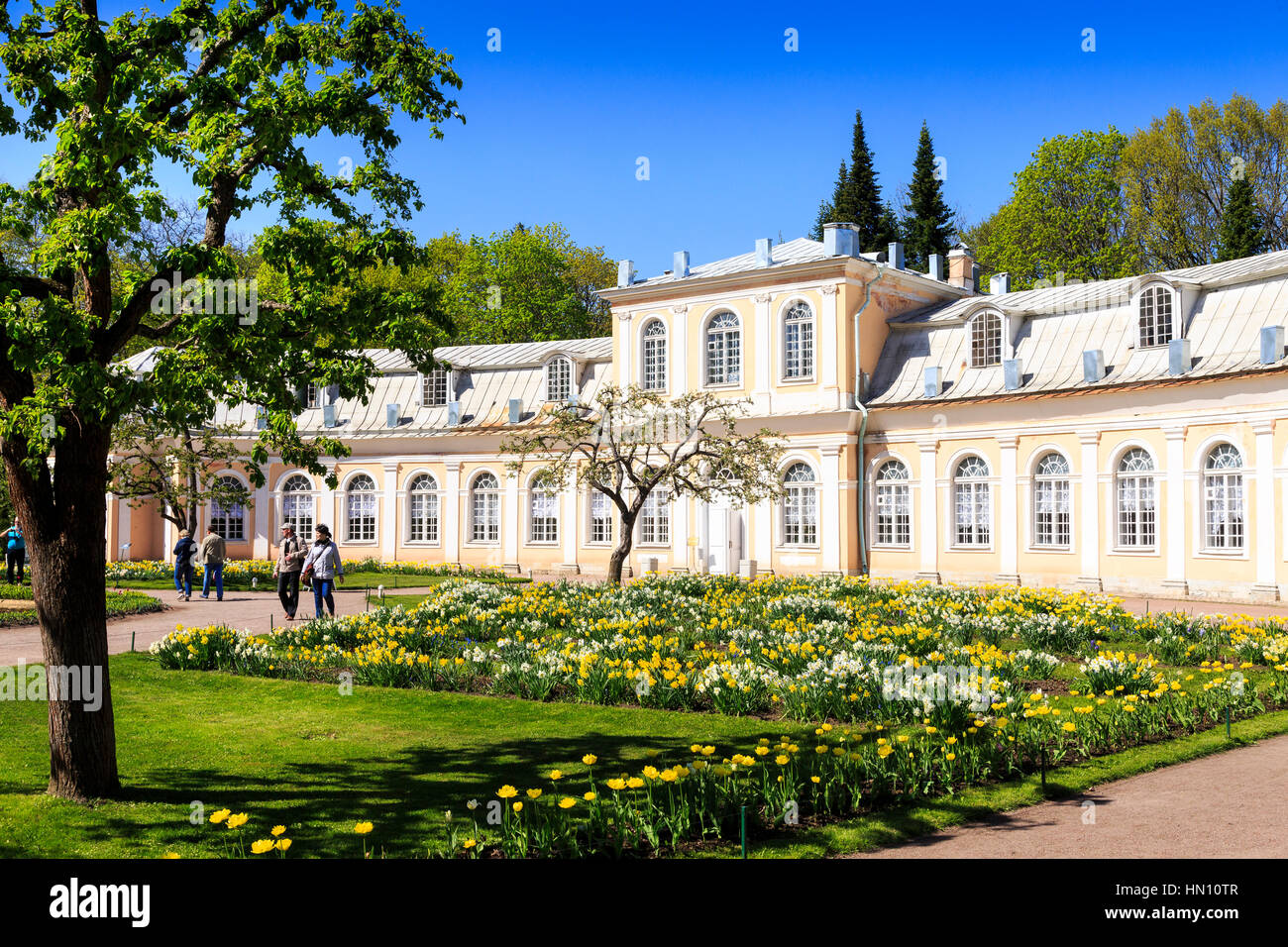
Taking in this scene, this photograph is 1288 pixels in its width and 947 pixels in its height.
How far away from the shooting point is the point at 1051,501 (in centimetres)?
2858

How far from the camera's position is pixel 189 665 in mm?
14297

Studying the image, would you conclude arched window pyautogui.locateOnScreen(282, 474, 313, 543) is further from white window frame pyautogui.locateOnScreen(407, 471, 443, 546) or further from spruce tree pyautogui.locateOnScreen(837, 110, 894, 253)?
spruce tree pyautogui.locateOnScreen(837, 110, 894, 253)

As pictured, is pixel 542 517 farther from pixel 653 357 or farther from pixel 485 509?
pixel 653 357

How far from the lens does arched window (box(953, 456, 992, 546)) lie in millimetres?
29812

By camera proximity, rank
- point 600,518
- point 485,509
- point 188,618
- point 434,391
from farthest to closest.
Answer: point 434,391
point 485,509
point 600,518
point 188,618

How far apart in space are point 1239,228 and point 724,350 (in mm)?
17525

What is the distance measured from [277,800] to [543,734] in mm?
2887

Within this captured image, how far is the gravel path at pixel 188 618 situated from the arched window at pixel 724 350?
11.2 meters

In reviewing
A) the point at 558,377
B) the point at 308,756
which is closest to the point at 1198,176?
the point at 558,377

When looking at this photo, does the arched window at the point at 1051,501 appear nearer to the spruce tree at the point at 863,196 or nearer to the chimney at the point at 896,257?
the chimney at the point at 896,257

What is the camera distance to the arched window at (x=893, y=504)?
31.2 metres

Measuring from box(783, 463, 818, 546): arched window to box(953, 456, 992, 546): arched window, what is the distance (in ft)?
12.5

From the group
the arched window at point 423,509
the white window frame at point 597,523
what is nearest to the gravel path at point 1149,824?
the white window frame at point 597,523
